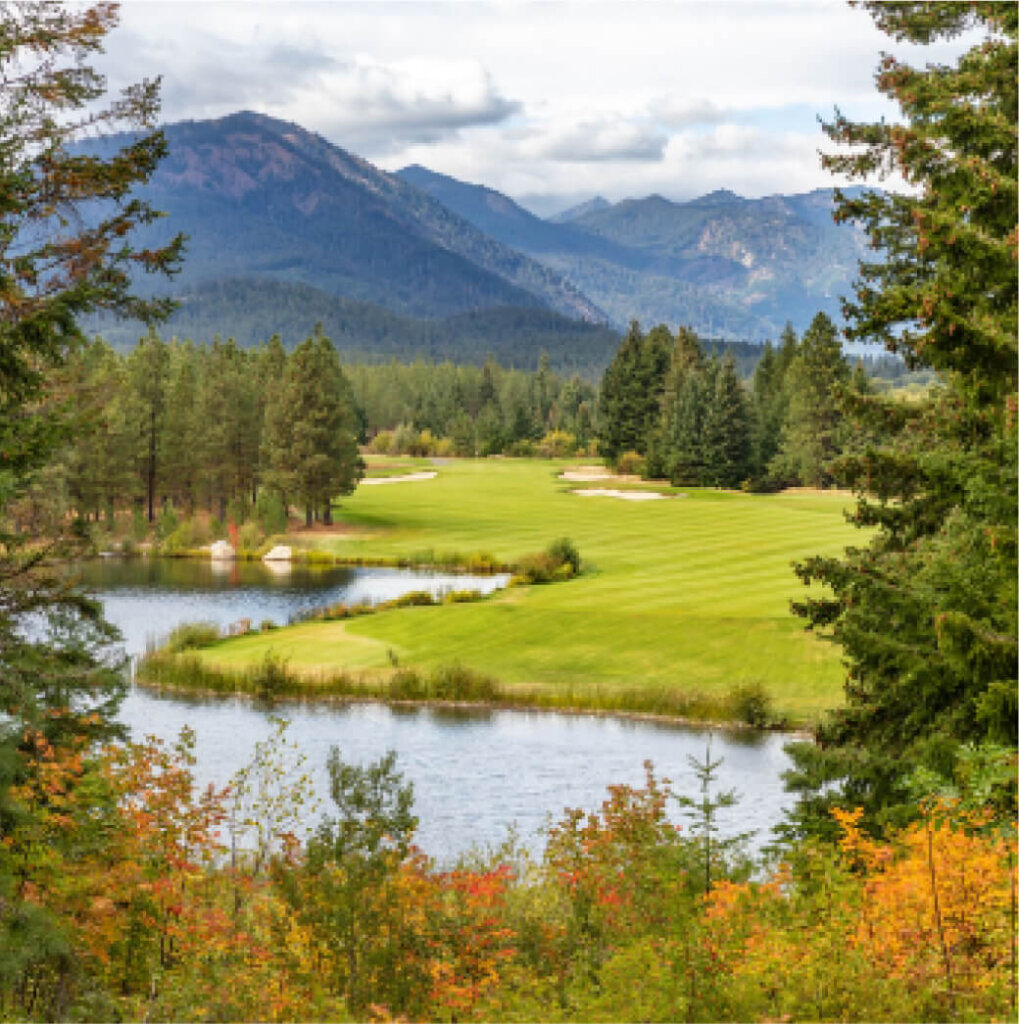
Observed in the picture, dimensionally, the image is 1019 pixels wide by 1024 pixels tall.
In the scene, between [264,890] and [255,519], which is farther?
[255,519]

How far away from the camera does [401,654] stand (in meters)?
33.1

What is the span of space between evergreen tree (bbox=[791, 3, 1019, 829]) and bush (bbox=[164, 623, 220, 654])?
23401mm

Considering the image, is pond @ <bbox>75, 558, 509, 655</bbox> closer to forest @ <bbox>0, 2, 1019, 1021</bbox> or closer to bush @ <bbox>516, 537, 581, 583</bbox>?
bush @ <bbox>516, 537, 581, 583</bbox>

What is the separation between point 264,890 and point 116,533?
5883cm

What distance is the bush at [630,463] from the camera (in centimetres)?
9515

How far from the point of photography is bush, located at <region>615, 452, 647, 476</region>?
95.2m

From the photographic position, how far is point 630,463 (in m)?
96.2

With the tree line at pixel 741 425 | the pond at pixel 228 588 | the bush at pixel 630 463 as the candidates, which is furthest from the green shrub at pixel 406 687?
the bush at pixel 630 463

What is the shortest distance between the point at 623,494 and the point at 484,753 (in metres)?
56.7

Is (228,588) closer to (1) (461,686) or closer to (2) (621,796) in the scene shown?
(1) (461,686)

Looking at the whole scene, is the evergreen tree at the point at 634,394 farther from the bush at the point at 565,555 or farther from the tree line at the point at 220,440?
the bush at the point at 565,555

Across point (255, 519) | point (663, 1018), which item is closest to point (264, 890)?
point (663, 1018)

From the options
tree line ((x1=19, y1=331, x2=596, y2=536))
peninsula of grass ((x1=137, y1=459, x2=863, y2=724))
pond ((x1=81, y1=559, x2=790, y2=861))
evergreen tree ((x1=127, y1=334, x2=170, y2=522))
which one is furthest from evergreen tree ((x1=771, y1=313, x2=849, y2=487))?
pond ((x1=81, y1=559, x2=790, y2=861))

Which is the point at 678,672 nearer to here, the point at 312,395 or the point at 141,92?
the point at 141,92
